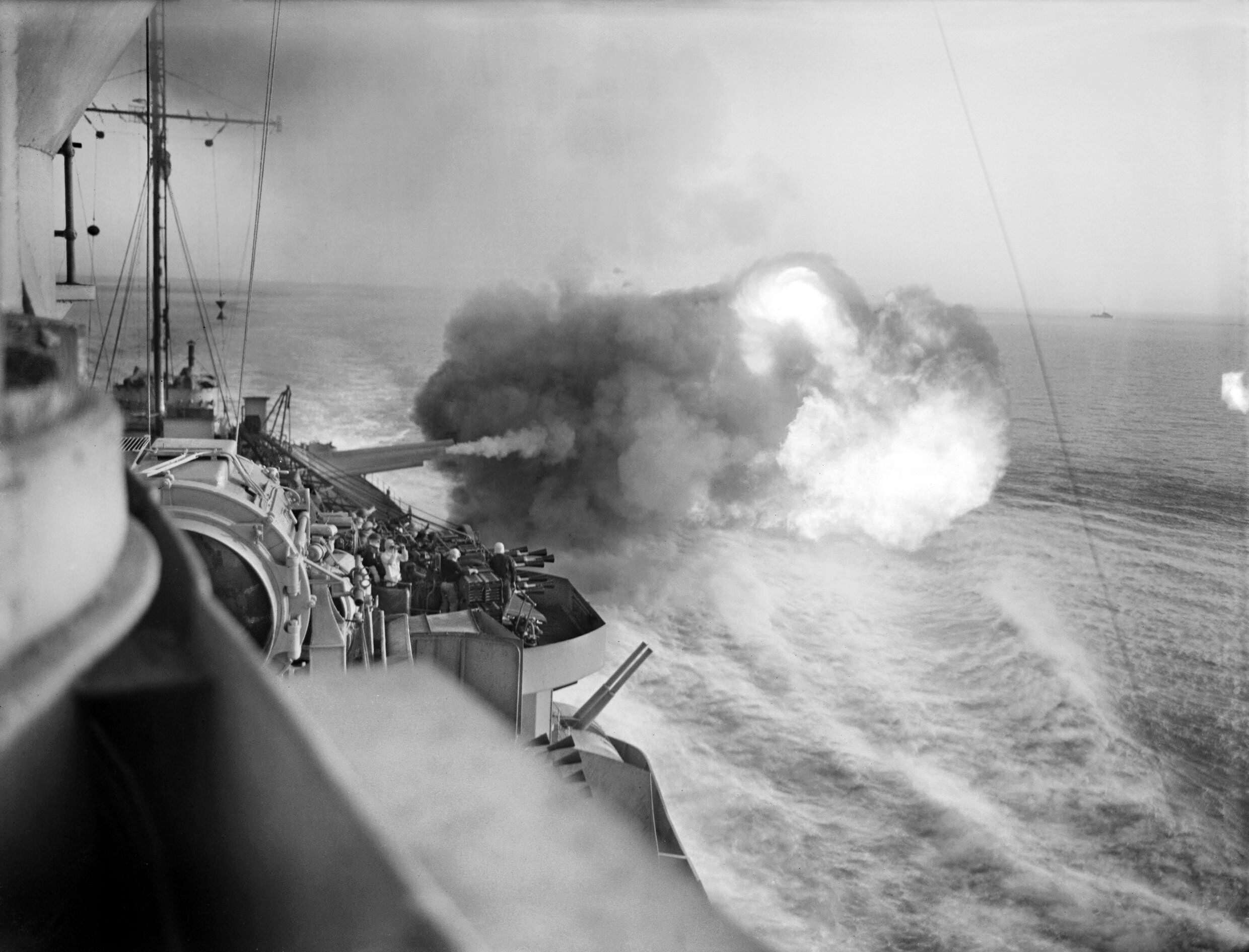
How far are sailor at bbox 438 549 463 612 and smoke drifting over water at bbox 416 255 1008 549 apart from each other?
554 centimetres

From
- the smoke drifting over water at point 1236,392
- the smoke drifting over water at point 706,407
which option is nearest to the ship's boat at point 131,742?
the smoke drifting over water at point 706,407

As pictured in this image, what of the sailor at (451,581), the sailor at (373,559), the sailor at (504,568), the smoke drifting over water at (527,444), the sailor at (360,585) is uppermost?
the sailor at (360,585)

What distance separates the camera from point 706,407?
36.3 feet

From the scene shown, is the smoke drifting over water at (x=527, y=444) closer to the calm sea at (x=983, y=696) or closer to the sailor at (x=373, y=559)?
the calm sea at (x=983, y=696)

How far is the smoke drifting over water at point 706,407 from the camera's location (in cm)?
1055

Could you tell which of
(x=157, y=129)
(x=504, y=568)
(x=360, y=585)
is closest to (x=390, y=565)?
(x=360, y=585)

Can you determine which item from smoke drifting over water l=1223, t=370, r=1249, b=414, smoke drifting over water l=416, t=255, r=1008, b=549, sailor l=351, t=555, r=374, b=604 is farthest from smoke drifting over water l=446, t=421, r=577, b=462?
smoke drifting over water l=1223, t=370, r=1249, b=414

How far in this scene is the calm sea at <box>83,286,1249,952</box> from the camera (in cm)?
595

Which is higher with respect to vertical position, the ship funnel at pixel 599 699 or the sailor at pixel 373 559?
the sailor at pixel 373 559

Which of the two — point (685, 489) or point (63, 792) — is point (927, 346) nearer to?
point (685, 489)

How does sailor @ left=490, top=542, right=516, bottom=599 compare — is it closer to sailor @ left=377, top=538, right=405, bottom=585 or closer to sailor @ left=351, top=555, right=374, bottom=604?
sailor @ left=377, top=538, right=405, bottom=585

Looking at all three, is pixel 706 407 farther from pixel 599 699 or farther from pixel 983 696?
pixel 599 699

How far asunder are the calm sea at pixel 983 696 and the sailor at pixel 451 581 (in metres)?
2.29

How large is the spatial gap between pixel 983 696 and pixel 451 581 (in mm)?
5622
